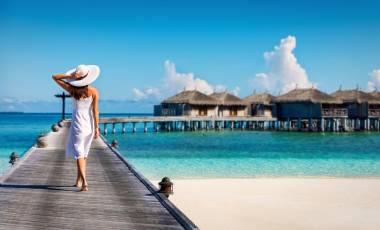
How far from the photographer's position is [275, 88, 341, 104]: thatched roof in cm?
4988

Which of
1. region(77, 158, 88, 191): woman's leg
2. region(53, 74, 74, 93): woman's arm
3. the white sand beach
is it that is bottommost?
the white sand beach

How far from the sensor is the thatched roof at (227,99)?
54.5 metres

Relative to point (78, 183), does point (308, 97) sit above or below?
above

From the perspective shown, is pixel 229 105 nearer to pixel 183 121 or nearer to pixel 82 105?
pixel 183 121

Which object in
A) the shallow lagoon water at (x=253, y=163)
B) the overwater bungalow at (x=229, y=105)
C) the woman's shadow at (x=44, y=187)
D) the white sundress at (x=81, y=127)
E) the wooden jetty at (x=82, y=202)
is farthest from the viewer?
the overwater bungalow at (x=229, y=105)

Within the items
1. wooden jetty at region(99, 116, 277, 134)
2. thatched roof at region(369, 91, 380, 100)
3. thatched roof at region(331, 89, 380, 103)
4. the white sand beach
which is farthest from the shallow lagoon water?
thatched roof at region(369, 91, 380, 100)

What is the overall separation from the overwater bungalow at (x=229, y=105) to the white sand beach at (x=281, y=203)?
36.5m

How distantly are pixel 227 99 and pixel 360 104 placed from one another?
14165 mm

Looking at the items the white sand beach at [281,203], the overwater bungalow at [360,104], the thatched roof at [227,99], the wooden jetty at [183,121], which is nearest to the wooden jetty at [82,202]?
the white sand beach at [281,203]

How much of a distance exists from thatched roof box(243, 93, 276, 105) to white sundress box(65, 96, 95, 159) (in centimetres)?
5083

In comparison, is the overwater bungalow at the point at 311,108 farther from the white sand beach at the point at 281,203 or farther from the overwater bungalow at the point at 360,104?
the white sand beach at the point at 281,203

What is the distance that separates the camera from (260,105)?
2334 inches

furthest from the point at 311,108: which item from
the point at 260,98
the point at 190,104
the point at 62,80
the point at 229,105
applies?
the point at 62,80

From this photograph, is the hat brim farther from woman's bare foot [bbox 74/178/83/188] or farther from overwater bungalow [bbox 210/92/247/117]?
overwater bungalow [bbox 210/92/247/117]
